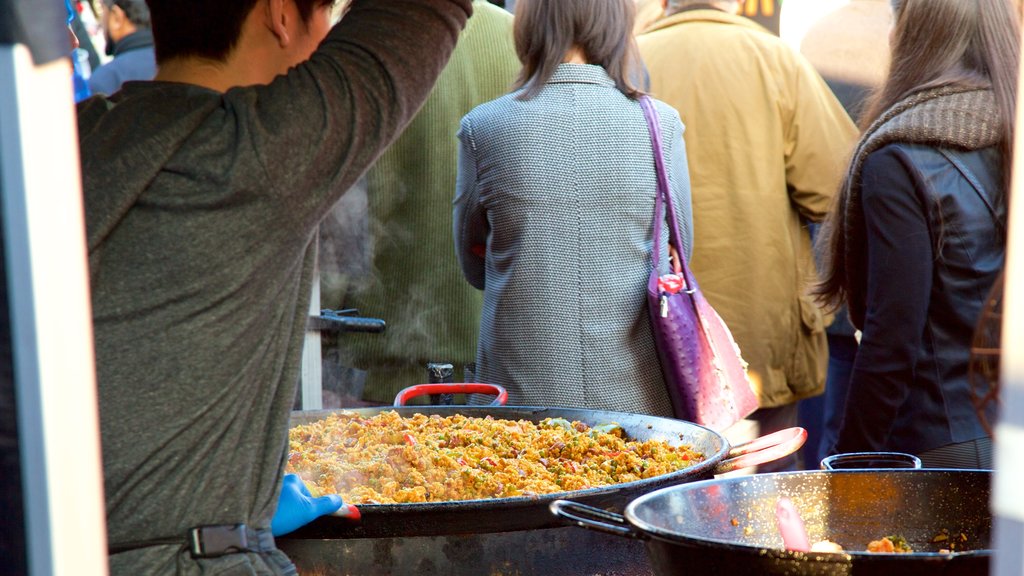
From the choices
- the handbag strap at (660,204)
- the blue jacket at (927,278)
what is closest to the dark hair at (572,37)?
the handbag strap at (660,204)

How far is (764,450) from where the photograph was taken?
241 cm

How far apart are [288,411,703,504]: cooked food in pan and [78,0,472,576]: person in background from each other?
1.99 feet

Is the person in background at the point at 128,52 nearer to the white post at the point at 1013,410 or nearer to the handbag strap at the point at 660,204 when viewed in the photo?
the handbag strap at the point at 660,204

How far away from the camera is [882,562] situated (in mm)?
1352

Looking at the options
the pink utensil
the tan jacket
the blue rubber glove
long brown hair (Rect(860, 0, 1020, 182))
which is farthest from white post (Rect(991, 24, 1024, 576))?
the tan jacket

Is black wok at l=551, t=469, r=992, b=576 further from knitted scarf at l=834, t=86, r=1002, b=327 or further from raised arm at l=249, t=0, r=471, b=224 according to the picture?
knitted scarf at l=834, t=86, r=1002, b=327

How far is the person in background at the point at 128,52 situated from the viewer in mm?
5117

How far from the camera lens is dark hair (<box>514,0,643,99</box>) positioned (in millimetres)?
3604

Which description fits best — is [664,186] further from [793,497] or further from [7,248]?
[7,248]

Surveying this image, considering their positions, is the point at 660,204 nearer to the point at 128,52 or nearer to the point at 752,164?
the point at 752,164

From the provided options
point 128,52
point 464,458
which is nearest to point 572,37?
point 464,458

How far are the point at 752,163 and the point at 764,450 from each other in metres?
2.08

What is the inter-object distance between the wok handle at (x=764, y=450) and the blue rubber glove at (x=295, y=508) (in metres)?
0.84

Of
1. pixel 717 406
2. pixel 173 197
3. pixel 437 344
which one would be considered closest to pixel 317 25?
pixel 173 197
